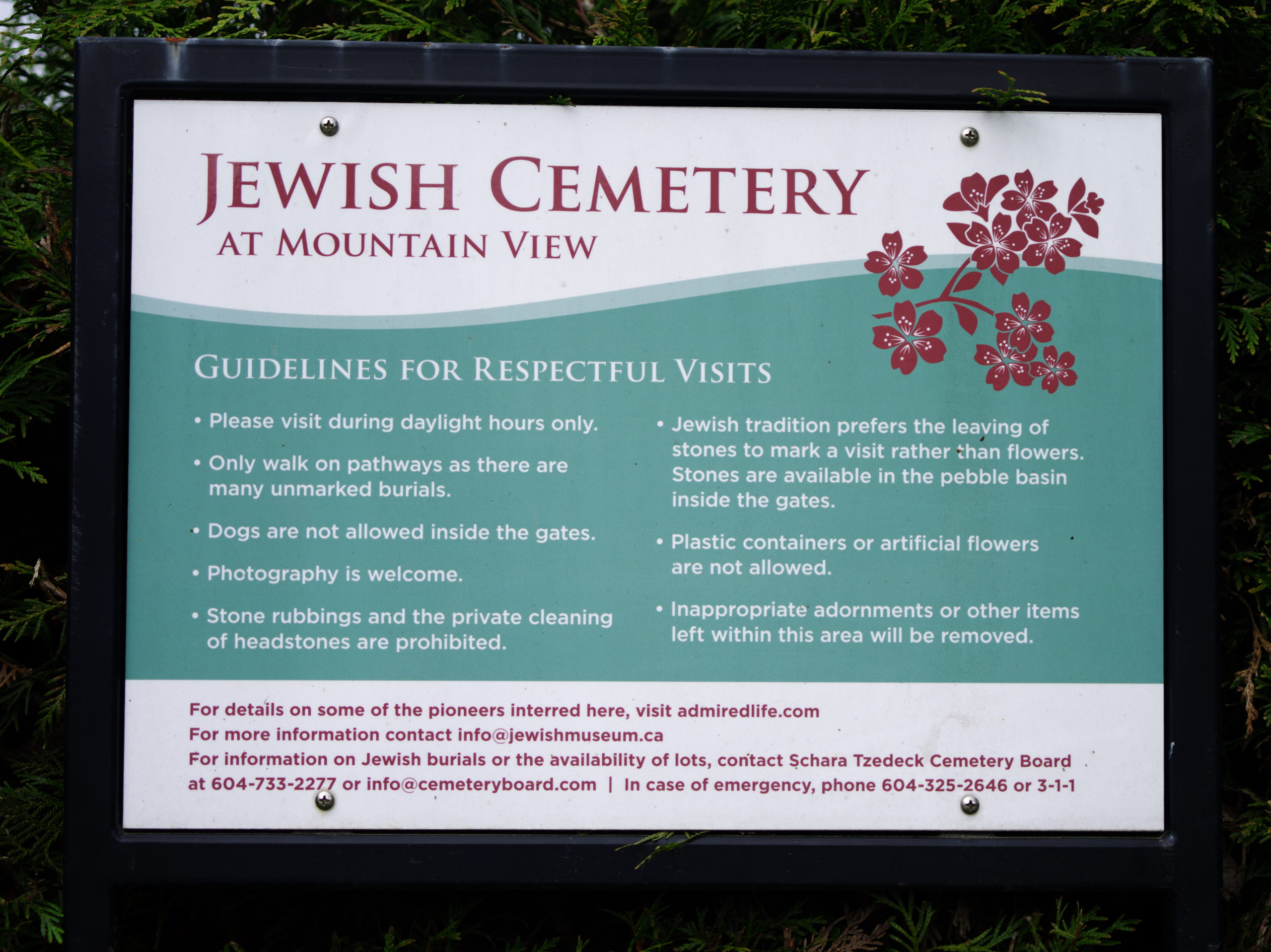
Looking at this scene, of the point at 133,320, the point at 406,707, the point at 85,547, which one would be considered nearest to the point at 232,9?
the point at 133,320

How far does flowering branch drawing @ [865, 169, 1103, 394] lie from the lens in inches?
63.1

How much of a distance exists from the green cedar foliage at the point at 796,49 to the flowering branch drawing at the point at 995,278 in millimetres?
206

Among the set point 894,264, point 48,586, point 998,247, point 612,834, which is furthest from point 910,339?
point 48,586

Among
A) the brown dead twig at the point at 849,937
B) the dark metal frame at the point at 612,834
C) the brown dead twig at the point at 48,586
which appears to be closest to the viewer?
the dark metal frame at the point at 612,834

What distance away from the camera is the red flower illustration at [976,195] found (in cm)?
161

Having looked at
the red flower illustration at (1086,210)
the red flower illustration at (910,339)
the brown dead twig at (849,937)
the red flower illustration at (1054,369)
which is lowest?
the brown dead twig at (849,937)

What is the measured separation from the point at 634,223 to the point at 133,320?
3.20 feet

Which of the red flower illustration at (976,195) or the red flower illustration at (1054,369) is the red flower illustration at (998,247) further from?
the red flower illustration at (1054,369)

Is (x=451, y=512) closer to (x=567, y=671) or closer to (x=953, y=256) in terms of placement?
(x=567, y=671)

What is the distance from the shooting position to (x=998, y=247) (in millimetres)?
1610

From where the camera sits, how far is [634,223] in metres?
1.60

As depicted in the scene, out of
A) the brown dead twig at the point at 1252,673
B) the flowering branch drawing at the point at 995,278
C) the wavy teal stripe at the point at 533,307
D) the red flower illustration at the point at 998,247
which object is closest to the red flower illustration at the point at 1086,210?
the flowering branch drawing at the point at 995,278

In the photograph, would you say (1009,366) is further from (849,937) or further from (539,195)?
(849,937)

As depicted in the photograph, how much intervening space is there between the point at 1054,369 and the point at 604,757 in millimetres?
1135
